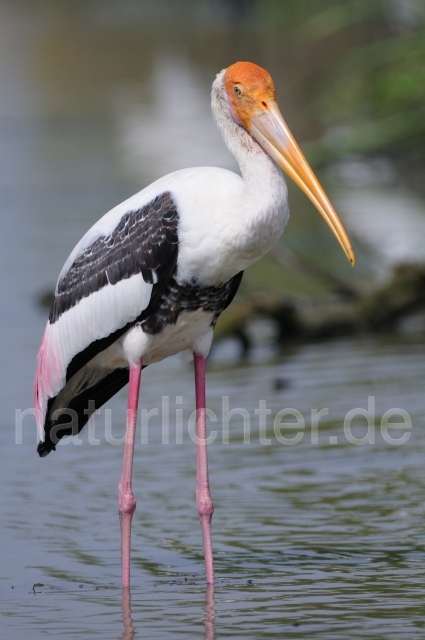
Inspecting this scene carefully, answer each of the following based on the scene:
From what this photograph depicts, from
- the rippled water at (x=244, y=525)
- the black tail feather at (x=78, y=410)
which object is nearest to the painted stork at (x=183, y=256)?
the black tail feather at (x=78, y=410)

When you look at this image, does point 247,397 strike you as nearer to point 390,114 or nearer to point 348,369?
point 348,369

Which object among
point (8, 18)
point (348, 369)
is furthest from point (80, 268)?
point (8, 18)

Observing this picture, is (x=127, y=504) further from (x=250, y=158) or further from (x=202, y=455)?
(x=250, y=158)

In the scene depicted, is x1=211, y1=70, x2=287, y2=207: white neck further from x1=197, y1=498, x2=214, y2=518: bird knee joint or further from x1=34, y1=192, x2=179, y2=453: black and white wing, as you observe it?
x1=197, y1=498, x2=214, y2=518: bird knee joint

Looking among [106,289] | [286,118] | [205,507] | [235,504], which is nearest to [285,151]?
[106,289]

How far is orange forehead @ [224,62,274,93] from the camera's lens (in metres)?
6.24

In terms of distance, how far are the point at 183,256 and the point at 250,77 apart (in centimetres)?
90

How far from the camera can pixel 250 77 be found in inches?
246

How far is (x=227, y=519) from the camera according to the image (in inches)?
286

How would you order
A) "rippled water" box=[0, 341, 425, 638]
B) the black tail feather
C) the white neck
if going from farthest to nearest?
the black tail feather < the white neck < "rippled water" box=[0, 341, 425, 638]

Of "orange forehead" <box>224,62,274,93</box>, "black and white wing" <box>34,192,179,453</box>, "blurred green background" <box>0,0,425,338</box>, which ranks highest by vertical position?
"blurred green background" <box>0,0,425,338</box>

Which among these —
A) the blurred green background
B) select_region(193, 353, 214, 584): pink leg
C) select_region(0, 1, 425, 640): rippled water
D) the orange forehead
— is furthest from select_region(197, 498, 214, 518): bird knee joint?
the blurred green background

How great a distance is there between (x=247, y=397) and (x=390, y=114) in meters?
10.4

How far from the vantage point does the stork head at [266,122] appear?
6.17 meters
